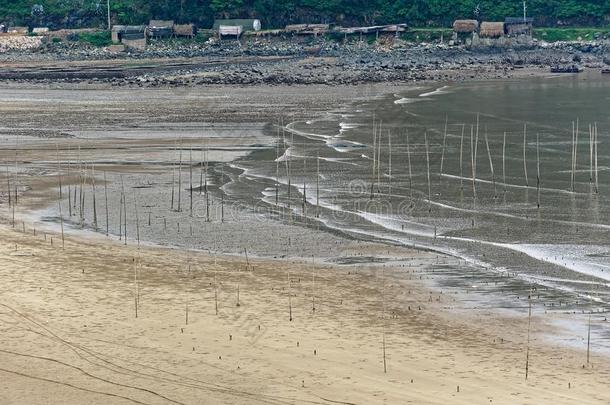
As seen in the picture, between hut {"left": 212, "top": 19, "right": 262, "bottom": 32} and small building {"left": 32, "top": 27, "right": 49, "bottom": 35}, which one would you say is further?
small building {"left": 32, "top": 27, "right": 49, "bottom": 35}

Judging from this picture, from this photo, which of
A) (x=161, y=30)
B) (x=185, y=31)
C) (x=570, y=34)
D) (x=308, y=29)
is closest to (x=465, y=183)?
(x=570, y=34)

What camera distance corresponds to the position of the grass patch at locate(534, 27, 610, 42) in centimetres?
9681

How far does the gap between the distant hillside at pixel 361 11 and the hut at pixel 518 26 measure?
277 centimetres

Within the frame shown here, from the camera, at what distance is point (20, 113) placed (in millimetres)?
51750

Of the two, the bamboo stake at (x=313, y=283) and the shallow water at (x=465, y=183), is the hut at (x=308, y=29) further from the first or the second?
the bamboo stake at (x=313, y=283)

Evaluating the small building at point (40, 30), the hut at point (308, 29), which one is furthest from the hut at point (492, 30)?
the small building at point (40, 30)

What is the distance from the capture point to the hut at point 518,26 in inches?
3839

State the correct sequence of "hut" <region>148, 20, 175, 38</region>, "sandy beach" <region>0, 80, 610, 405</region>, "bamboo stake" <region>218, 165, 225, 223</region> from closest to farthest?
"sandy beach" <region>0, 80, 610, 405</region> < "bamboo stake" <region>218, 165, 225, 223</region> < "hut" <region>148, 20, 175, 38</region>

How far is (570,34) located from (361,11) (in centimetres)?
1883

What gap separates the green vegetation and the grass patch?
38180mm

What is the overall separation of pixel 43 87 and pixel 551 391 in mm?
59829

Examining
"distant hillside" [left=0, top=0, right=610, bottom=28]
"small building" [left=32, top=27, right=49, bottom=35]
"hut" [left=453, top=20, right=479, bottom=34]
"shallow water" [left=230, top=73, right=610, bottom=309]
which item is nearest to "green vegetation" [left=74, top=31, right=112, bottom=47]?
"distant hillside" [left=0, top=0, right=610, bottom=28]

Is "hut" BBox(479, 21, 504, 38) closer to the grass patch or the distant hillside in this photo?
the grass patch

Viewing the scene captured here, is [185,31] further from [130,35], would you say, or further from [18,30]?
[18,30]
